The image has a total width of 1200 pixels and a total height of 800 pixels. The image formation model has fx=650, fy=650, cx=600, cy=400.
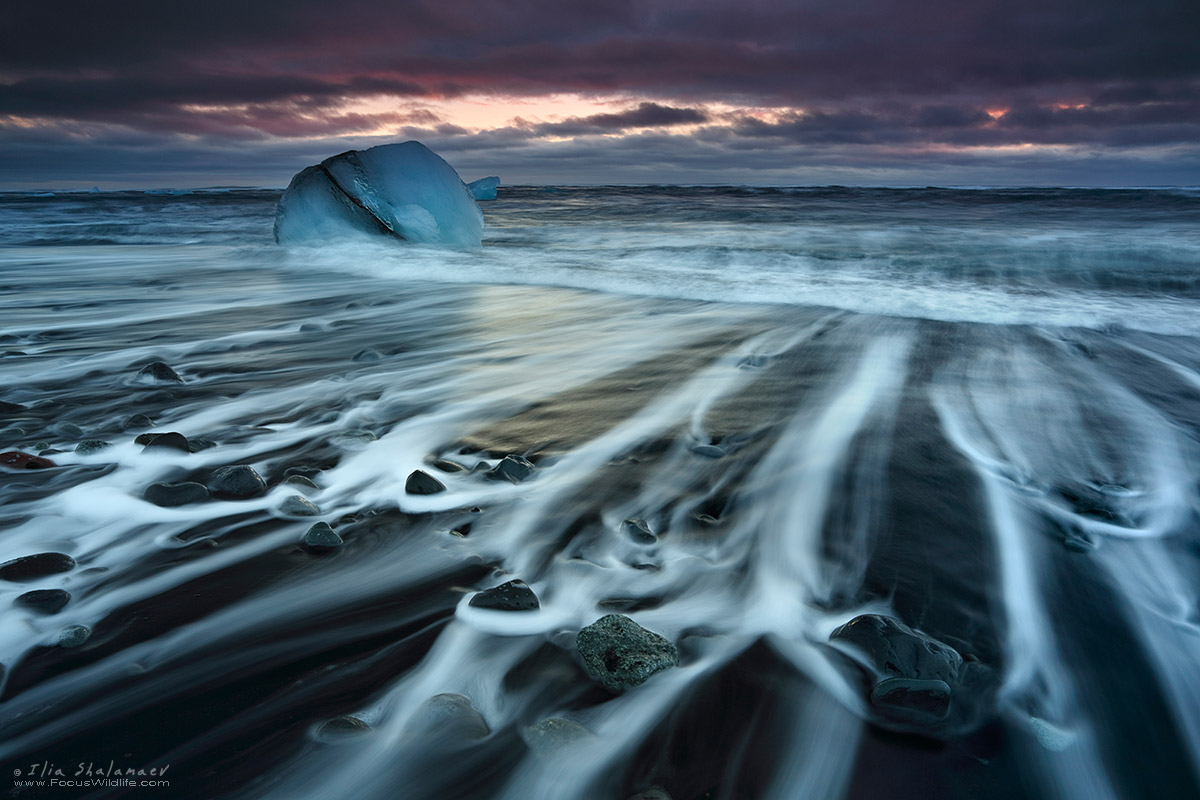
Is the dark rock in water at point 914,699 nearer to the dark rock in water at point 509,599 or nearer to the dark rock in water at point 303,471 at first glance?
the dark rock in water at point 509,599

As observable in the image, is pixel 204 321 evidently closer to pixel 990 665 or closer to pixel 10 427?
pixel 10 427

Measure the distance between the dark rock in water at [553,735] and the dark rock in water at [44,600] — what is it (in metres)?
1.23

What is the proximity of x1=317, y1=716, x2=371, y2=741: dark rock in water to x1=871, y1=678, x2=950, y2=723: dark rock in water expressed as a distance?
1057 millimetres

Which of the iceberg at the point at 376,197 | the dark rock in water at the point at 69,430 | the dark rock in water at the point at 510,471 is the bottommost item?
the dark rock in water at the point at 69,430

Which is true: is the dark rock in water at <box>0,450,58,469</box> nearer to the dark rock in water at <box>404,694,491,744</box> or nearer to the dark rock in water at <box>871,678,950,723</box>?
the dark rock in water at <box>404,694,491,744</box>

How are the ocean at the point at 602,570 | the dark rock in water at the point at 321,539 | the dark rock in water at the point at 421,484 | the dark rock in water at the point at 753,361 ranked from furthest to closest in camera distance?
the dark rock in water at the point at 753,361 < the dark rock in water at the point at 421,484 < the dark rock in water at the point at 321,539 < the ocean at the point at 602,570

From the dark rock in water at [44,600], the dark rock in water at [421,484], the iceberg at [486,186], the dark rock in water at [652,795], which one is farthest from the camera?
the iceberg at [486,186]

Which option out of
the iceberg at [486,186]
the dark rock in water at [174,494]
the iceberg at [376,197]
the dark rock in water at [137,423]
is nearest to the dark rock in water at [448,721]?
the dark rock in water at [174,494]

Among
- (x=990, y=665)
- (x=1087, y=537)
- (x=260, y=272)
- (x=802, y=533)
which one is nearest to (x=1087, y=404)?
(x=1087, y=537)

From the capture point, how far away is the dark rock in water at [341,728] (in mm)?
1284

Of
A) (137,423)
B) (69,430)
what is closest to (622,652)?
(137,423)

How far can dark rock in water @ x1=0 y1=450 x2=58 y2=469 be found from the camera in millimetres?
2332

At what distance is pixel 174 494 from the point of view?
2121 millimetres

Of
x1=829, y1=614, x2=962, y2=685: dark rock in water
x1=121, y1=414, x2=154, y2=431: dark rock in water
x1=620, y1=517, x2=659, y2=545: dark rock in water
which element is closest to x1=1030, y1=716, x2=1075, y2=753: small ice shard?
x1=829, y1=614, x2=962, y2=685: dark rock in water
